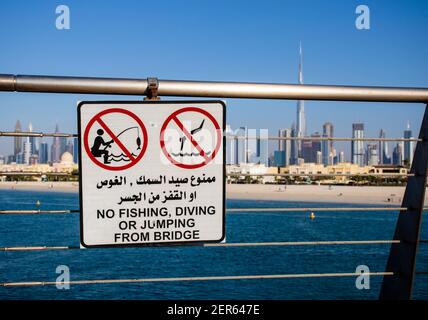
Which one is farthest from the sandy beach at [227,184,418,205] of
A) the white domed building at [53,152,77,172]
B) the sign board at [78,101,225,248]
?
the sign board at [78,101,225,248]

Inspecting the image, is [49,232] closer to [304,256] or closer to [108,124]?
[304,256]

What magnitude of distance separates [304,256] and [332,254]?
1.83 metres

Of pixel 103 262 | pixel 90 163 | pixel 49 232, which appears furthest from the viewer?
pixel 49 232

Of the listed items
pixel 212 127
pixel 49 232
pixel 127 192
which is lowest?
pixel 49 232

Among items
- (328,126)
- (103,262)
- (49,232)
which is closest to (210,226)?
(103,262)

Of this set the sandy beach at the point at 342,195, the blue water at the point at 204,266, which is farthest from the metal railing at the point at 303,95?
the sandy beach at the point at 342,195

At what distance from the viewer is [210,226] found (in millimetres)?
2719

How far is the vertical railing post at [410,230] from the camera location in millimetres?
3021

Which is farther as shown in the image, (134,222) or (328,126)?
(328,126)

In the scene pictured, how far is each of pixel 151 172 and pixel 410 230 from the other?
57.6 inches
